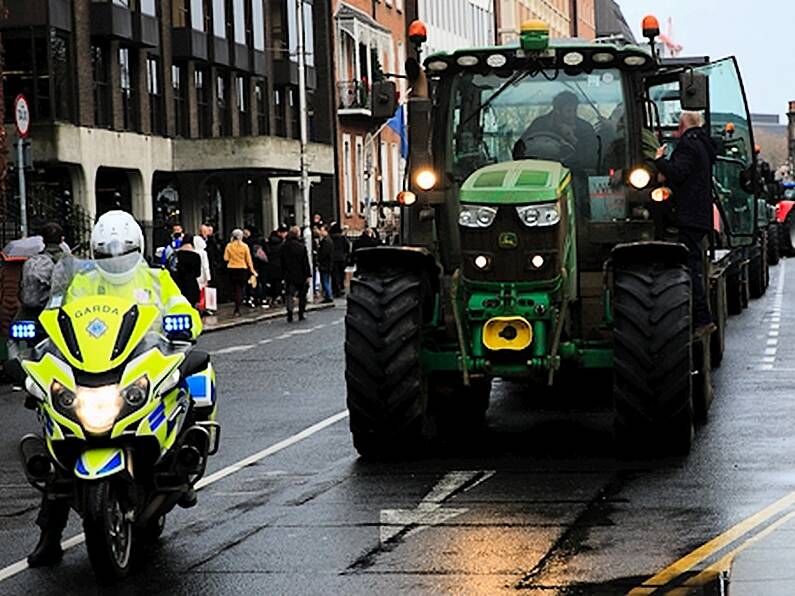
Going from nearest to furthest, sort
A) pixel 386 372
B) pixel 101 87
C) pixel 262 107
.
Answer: pixel 386 372
pixel 101 87
pixel 262 107

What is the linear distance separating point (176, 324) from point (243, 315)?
3038cm

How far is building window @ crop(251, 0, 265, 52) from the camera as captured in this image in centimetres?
5896

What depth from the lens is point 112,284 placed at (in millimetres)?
10516

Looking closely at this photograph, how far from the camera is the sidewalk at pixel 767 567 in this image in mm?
8828

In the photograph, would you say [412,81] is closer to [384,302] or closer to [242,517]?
[384,302]

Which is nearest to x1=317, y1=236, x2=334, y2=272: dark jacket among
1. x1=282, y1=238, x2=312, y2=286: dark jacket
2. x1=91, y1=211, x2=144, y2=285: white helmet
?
x1=282, y1=238, x2=312, y2=286: dark jacket

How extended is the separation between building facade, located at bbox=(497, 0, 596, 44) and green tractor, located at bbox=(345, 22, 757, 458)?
7313 centimetres

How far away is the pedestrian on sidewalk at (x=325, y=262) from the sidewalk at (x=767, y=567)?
3535 centimetres

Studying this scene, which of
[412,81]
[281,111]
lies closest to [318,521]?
[412,81]

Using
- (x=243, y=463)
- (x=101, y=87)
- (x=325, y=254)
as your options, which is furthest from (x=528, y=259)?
(x=101, y=87)

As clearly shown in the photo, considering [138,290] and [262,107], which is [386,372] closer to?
[138,290]

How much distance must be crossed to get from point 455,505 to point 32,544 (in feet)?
7.94

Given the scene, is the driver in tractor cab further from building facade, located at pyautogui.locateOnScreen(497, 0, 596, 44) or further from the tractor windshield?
building facade, located at pyautogui.locateOnScreen(497, 0, 596, 44)

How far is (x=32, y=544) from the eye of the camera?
11.1 m
